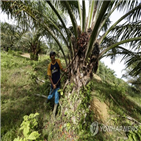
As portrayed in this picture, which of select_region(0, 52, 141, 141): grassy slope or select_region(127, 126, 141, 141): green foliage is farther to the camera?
select_region(127, 126, 141, 141): green foliage

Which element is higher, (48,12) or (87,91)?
(48,12)

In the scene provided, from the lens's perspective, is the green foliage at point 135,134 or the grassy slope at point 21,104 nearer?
the grassy slope at point 21,104

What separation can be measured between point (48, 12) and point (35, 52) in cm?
338

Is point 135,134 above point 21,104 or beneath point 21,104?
beneath

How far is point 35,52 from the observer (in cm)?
610

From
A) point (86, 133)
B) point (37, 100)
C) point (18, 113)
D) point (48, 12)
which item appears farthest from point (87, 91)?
point (48, 12)

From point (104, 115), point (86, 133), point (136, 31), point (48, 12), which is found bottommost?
point (104, 115)

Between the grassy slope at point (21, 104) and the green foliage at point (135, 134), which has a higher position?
the grassy slope at point (21, 104)

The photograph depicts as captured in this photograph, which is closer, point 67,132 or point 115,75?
point 67,132

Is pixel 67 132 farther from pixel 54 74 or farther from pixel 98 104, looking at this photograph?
pixel 98 104

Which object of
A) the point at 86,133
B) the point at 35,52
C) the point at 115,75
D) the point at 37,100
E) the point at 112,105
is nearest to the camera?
the point at 86,133

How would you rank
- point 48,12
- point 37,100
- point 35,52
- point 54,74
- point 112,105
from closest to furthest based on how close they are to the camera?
point 54,74 → point 37,100 → point 48,12 → point 112,105 → point 35,52

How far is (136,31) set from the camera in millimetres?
2490

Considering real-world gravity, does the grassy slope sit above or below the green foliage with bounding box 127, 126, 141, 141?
above
